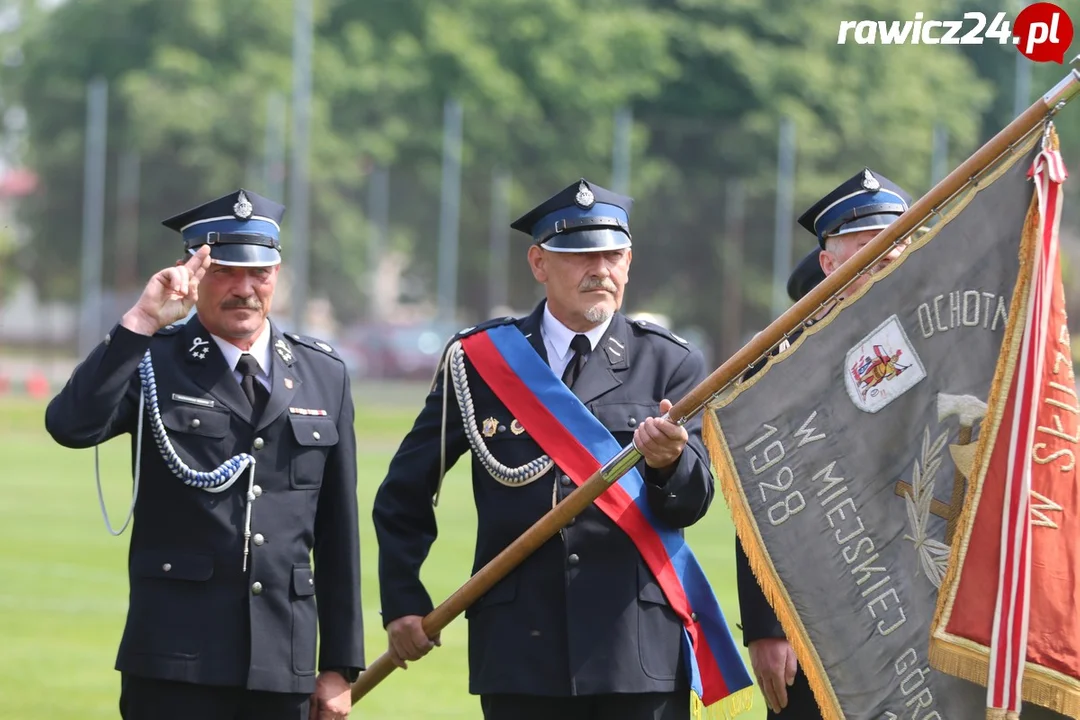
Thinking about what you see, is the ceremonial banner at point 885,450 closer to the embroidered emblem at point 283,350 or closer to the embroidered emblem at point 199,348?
the embroidered emblem at point 283,350

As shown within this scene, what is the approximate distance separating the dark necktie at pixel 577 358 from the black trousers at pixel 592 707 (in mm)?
973

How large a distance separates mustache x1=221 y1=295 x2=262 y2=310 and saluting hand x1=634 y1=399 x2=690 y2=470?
1.27 m

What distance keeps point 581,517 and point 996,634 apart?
1.38 meters

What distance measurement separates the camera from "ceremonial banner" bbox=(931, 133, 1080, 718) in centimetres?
458

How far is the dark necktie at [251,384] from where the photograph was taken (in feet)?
18.5

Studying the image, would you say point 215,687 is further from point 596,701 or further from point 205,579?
point 596,701

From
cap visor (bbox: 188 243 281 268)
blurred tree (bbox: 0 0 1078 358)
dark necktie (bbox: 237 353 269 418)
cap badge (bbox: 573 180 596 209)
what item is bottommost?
dark necktie (bbox: 237 353 269 418)

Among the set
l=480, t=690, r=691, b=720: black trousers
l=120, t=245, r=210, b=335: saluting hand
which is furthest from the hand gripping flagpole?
l=120, t=245, r=210, b=335: saluting hand

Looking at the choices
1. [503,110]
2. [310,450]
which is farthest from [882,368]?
[503,110]

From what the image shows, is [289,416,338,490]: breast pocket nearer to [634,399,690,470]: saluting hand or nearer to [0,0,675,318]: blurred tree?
[634,399,690,470]: saluting hand

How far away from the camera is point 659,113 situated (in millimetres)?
51938

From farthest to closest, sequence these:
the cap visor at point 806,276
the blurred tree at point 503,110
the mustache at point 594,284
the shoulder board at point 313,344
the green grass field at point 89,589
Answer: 1. the blurred tree at point 503,110
2. the green grass field at point 89,589
3. the cap visor at point 806,276
4. the shoulder board at point 313,344
5. the mustache at point 594,284

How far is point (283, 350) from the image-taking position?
5812 mm

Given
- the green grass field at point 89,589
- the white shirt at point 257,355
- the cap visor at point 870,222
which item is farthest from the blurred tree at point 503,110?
the white shirt at point 257,355
